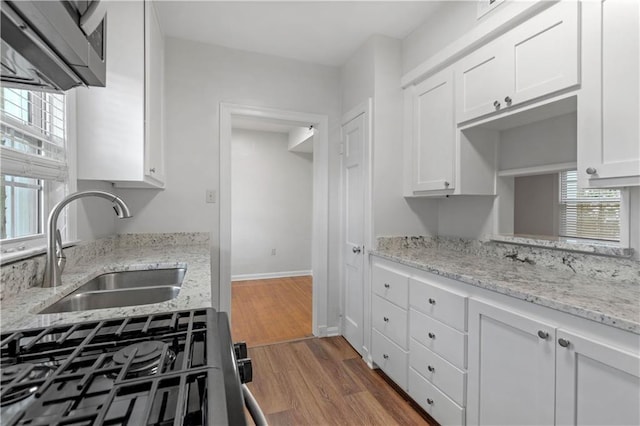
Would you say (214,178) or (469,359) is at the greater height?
(214,178)

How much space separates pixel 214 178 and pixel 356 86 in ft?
4.80

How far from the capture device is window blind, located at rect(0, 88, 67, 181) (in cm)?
113

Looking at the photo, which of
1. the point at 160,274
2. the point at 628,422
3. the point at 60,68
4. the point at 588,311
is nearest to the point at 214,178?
the point at 160,274

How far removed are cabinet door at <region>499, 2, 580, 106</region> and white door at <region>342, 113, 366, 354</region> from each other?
1.10 meters

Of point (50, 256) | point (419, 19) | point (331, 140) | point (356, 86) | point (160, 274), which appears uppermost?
point (419, 19)

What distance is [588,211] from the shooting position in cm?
162

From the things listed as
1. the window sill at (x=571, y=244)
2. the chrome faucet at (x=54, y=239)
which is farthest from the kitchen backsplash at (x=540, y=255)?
the chrome faucet at (x=54, y=239)

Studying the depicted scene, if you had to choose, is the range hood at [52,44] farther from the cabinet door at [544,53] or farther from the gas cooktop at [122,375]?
the cabinet door at [544,53]

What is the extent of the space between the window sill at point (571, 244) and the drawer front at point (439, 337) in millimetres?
725

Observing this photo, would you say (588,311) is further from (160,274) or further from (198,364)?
(160,274)

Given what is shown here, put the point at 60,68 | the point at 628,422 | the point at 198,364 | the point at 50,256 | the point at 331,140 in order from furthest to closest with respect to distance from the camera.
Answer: the point at 331,140
the point at 50,256
the point at 628,422
the point at 60,68
the point at 198,364

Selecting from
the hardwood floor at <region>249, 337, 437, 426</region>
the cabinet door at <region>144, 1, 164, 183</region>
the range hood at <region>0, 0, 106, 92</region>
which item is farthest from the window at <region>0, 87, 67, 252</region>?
the hardwood floor at <region>249, 337, 437, 426</region>

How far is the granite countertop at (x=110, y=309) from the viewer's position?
82cm

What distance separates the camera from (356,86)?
8.63 ft
